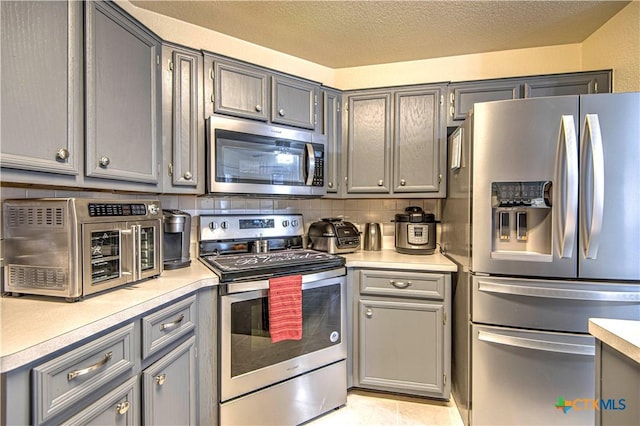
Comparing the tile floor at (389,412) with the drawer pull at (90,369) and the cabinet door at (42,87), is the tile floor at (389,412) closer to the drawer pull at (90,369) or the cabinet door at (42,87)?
the drawer pull at (90,369)

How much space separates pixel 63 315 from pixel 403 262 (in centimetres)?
171

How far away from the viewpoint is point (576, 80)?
2.07 metres

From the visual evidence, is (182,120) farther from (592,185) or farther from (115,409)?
(592,185)

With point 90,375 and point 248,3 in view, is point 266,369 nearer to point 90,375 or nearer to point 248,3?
point 90,375

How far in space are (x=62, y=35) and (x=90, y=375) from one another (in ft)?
3.84

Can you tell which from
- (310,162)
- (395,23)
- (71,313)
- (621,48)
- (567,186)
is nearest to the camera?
(71,313)

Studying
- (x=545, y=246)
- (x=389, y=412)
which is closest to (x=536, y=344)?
(x=545, y=246)

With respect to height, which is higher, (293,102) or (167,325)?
(293,102)

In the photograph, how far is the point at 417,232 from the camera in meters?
2.32

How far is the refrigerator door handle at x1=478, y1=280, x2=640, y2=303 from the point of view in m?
1.51

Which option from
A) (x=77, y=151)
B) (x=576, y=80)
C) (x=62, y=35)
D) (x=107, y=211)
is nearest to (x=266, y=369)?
(x=107, y=211)

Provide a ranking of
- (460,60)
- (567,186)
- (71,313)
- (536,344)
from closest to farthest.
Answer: (71,313)
(567,186)
(536,344)
(460,60)

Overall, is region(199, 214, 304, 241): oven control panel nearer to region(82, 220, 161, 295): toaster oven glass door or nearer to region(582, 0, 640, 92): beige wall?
region(82, 220, 161, 295): toaster oven glass door

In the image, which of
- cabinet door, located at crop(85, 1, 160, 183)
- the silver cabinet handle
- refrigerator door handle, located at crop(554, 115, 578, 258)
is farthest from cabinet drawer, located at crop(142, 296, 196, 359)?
refrigerator door handle, located at crop(554, 115, 578, 258)
